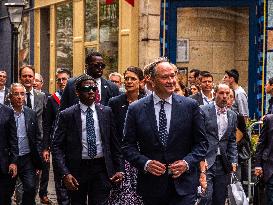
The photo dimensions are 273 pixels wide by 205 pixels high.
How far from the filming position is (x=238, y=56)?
18391mm

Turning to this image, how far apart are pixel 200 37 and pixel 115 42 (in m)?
2.48

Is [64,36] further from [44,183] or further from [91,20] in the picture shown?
[44,183]

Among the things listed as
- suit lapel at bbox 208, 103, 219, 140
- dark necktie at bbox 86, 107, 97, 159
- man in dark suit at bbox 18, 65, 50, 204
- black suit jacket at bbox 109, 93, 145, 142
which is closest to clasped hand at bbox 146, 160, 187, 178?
dark necktie at bbox 86, 107, 97, 159

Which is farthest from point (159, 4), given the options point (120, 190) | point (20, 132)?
point (120, 190)

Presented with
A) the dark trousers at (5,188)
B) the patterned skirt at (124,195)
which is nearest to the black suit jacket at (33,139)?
the dark trousers at (5,188)

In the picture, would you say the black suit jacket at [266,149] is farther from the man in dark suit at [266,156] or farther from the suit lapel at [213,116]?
A: the suit lapel at [213,116]

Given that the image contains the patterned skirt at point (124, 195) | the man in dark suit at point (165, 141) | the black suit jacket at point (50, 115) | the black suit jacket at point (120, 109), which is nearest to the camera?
the man in dark suit at point (165, 141)

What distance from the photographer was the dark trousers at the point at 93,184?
353 inches

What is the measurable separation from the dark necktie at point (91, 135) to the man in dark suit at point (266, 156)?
218 cm

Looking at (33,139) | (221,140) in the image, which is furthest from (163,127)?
(33,139)

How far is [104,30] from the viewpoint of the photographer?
20812mm

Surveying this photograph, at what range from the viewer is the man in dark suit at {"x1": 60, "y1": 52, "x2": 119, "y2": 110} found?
1023cm

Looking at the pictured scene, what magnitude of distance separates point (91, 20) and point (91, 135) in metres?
13.0

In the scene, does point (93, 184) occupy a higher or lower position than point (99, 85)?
lower
